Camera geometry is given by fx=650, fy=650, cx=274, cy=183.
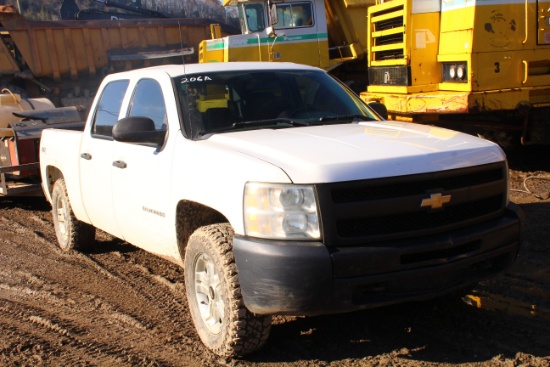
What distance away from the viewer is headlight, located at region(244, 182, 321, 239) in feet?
11.3

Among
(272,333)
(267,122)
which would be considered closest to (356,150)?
(267,122)

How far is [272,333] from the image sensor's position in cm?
425

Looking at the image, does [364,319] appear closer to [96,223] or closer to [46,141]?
[96,223]

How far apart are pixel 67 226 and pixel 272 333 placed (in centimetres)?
323

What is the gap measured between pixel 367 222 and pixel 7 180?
6957 millimetres

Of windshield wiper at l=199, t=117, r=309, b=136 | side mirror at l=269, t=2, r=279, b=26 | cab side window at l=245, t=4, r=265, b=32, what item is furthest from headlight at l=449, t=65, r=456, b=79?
cab side window at l=245, t=4, r=265, b=32

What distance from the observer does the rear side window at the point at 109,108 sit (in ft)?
18.3

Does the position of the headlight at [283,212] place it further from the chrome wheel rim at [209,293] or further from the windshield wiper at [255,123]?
the windshield wiper at [255,123]

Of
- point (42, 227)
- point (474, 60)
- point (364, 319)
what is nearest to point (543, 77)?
point (474, 60)

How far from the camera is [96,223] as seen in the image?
229 inches

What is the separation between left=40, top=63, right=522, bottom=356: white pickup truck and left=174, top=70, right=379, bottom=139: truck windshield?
1 centimetres

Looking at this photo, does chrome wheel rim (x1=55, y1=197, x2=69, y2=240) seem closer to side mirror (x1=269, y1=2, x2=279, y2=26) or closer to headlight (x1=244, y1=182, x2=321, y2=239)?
headlight (x1=244, y1=182, x2=321, y2=239)

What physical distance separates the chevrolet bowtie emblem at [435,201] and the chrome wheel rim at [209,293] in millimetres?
1273

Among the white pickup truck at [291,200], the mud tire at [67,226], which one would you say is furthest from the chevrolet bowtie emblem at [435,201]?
the mud tire at [67,226]
